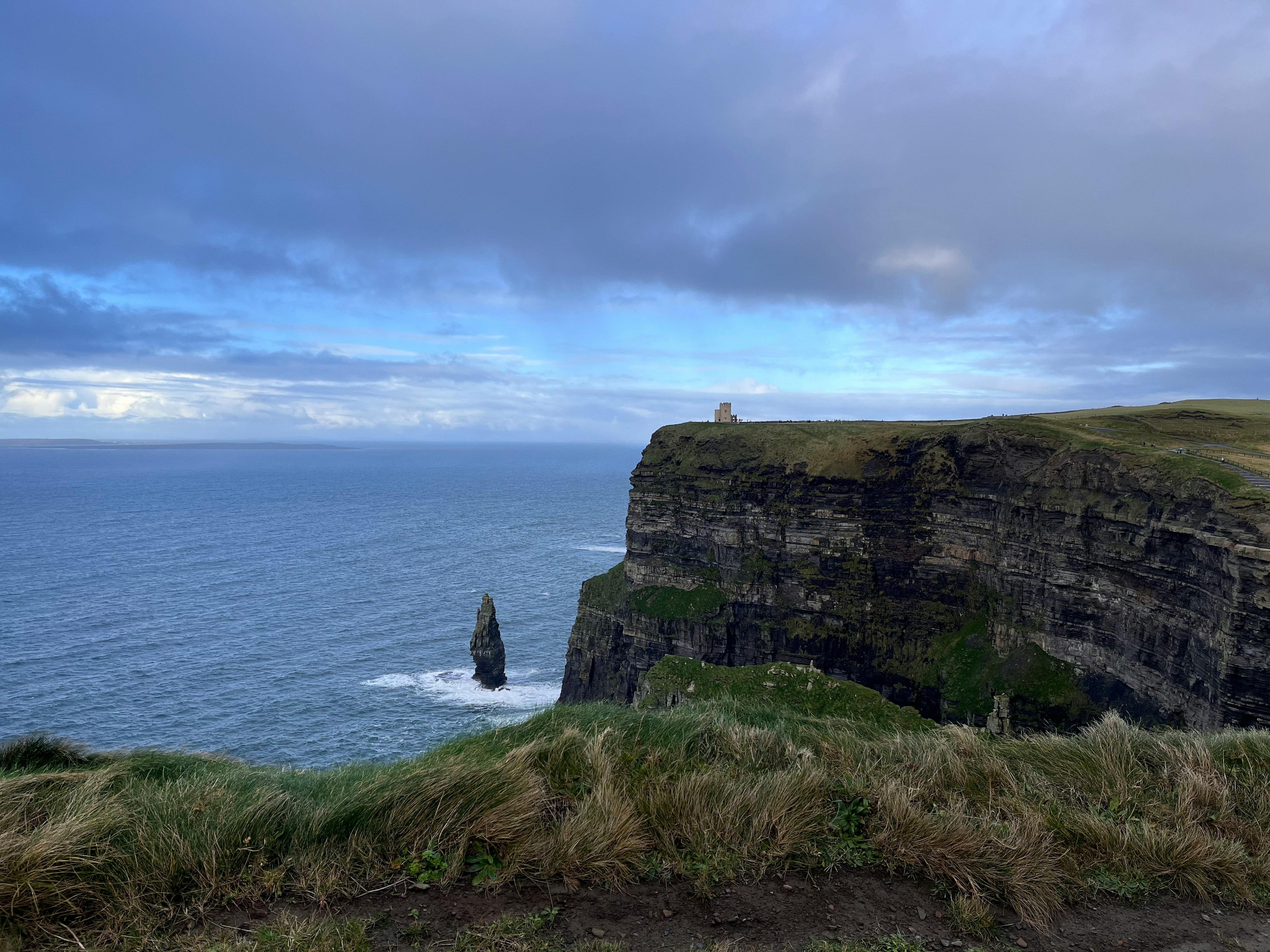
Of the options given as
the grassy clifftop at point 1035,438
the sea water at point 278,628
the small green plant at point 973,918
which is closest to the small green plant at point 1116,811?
the small green plant at point 973,918

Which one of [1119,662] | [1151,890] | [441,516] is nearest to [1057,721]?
[1119,662]

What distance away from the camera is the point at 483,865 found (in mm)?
5633

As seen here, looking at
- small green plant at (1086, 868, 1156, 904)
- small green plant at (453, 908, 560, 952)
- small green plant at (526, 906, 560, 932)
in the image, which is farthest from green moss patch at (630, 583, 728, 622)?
small green plant at (453, 908, 560, 952)

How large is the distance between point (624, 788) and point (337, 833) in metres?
2.69

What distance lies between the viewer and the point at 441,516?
152 meters

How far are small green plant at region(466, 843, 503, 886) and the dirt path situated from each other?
0.11 meters

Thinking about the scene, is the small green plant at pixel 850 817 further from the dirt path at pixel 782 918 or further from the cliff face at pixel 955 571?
the cliff face at pixel 955 571

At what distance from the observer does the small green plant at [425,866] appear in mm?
5438

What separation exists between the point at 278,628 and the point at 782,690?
59.0 m

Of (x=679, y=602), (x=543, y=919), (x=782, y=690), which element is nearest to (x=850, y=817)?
(x=543, y=919)

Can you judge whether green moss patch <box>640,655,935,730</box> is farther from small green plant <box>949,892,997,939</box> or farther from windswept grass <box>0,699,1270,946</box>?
small green plant <box>949,892,997,939</box>

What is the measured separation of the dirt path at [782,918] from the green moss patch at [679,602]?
46.2 m

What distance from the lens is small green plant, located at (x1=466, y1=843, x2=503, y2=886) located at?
5.43 metres

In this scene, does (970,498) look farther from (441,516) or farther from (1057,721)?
(441,516)
